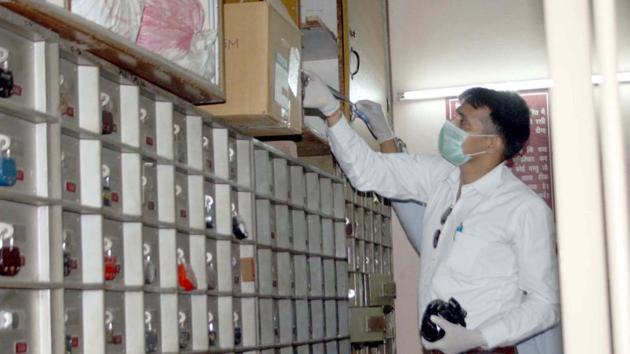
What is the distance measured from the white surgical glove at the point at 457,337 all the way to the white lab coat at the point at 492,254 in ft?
0.10

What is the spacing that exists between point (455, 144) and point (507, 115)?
9.3 inches

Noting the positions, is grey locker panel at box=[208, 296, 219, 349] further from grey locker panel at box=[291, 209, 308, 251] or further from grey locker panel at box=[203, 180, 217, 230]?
grey locker panel at box=[291, 209, 308, 251]

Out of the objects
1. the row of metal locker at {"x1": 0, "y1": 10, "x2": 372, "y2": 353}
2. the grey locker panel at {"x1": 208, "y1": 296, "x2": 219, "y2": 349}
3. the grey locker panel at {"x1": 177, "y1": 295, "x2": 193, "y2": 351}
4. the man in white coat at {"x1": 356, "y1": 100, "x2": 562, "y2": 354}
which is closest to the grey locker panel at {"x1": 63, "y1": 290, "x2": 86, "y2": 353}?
the row of metal locker at {"x1": 0, "y1": 10, "x2": 372, "y2": 353}

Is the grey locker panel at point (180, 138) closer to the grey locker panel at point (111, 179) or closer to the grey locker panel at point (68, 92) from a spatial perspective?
the grey locker panel at point (111, 179)

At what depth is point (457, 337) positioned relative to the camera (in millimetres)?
3551

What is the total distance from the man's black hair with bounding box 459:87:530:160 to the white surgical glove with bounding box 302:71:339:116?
55 centimetres

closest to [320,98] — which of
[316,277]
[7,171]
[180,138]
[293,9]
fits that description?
[293,9]

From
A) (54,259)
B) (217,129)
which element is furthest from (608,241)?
(217,129)

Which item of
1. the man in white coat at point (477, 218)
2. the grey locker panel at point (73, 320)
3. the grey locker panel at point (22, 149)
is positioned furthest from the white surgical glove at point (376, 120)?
the grey locker panel at point (22, 149)

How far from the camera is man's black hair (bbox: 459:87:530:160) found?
3889 millimetres

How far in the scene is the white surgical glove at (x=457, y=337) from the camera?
11.6ft

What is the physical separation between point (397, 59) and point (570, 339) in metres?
5.82

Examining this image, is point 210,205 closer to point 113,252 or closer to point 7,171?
point 113,252

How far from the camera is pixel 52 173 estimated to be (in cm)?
229
